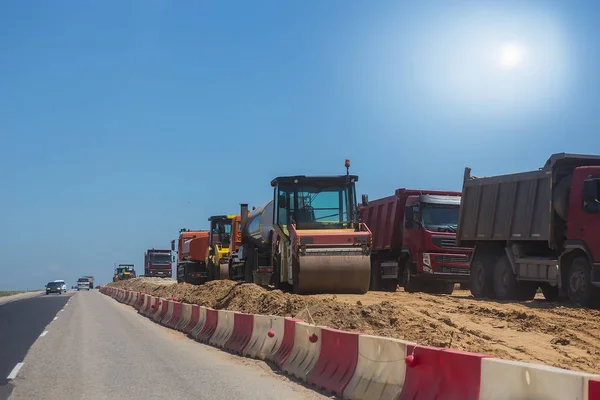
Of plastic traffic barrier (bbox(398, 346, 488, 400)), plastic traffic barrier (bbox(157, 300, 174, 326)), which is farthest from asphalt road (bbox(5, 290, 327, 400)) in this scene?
plastic traffic barrier (bbox(157, 300, 174, 326))

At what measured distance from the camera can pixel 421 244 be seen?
79.6ft

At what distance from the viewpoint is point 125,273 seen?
9938cm

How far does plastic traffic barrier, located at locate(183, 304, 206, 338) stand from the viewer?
18.1 meters

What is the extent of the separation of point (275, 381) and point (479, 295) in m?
12.8

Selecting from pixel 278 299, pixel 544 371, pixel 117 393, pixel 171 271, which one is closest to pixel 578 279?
pixel 278 299

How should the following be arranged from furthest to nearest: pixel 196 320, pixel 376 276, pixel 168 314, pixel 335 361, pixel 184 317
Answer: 1. pixel 376 276
2. pixel 168 314
3. pixel 184 317
4. pixel 196 320
5. pixel 335 361

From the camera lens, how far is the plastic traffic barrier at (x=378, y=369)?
7.63 meters

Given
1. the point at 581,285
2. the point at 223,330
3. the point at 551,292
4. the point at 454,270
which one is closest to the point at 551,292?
the point at 551,292

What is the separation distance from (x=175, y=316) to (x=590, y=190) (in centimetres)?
1170

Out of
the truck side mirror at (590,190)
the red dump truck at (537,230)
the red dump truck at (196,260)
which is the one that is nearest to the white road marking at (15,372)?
the red dump truck at (537,230)

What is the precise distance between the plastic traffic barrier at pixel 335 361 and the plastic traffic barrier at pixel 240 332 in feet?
11.9

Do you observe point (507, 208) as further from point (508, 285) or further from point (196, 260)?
point (196, 260)

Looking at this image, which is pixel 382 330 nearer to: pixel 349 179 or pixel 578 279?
pixel 578 279

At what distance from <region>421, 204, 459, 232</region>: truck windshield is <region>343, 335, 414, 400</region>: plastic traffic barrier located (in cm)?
1613
